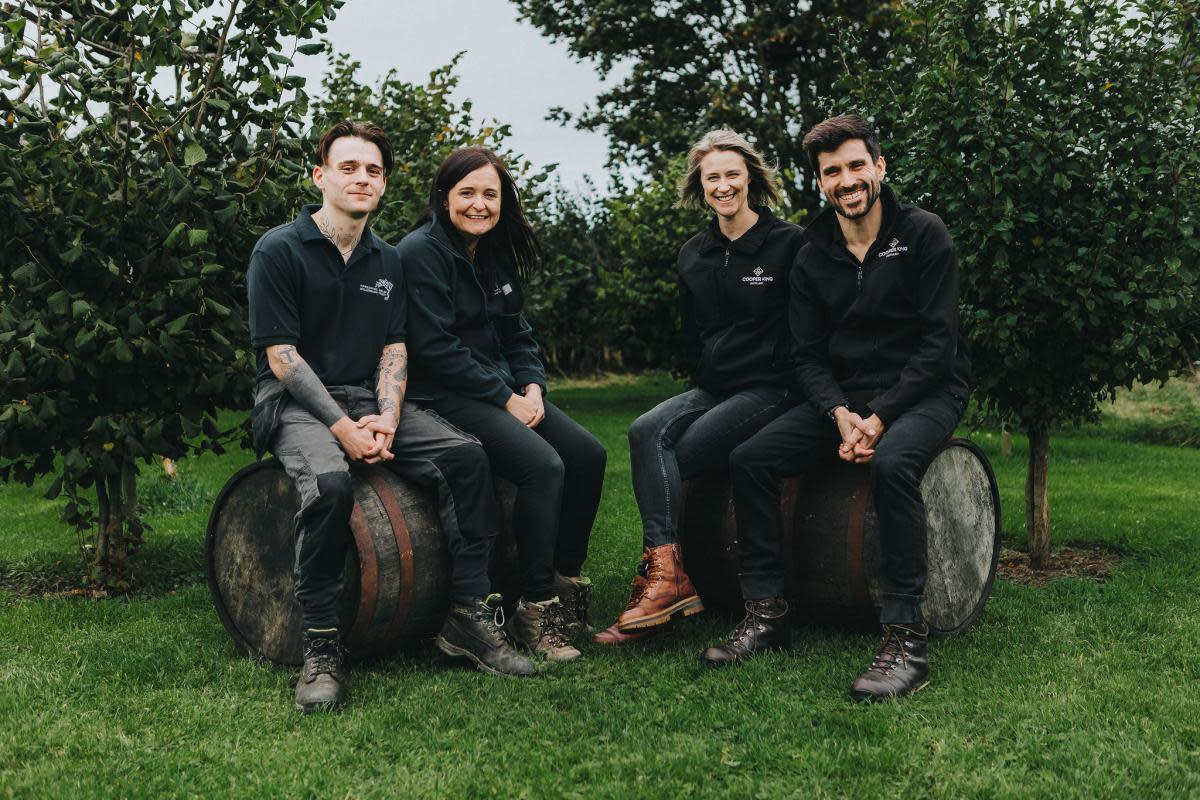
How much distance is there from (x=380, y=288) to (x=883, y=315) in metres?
2.12

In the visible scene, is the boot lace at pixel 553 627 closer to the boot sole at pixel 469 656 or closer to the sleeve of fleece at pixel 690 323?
the boot sole at pixel 469 656

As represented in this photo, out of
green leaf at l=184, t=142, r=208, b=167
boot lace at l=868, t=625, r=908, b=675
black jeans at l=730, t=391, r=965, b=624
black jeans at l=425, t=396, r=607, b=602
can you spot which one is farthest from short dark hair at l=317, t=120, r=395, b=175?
boot lace at l=868, t=625, r=908, b=675

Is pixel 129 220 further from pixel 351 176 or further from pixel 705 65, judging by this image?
pixel 705 65

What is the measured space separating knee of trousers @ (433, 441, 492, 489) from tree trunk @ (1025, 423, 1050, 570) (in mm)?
3431

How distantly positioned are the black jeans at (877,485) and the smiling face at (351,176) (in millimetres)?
1884

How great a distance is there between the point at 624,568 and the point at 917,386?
96.1 inches

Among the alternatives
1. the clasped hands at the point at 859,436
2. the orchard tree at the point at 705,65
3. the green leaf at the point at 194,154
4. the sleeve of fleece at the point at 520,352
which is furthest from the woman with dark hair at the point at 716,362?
the orchard tree at the point at 705,65

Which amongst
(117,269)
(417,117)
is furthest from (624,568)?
(417,117)

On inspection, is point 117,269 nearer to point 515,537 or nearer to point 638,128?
point 515,537

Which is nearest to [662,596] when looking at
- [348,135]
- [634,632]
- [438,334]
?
[634,632]

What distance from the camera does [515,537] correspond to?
4680mm

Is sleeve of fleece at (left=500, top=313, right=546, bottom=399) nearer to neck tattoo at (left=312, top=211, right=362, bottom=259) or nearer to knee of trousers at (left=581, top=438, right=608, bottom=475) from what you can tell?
knee of trousers at (left=581, top=438, right=608, bottom=475)

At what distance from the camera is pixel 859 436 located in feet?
14.0

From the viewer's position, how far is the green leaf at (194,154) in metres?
5.06
